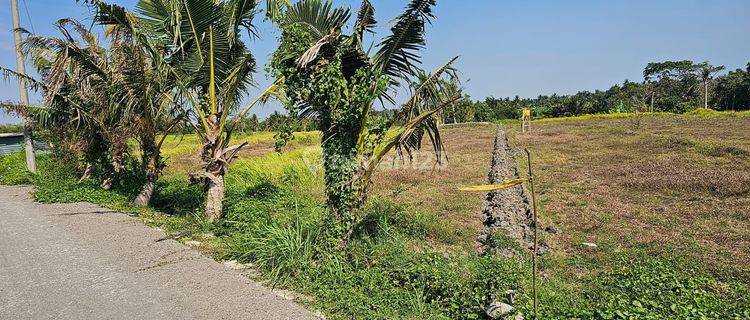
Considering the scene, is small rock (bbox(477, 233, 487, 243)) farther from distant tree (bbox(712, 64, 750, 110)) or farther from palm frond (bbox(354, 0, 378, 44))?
distant tree (bbox(712, 64, 750, 110))

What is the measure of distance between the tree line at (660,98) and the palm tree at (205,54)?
3758 centimetres

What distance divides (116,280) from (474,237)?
4720mm

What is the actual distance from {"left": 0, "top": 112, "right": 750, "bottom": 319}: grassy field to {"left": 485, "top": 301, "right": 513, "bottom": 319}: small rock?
0.13 meters

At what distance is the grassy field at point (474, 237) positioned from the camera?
13.3ft

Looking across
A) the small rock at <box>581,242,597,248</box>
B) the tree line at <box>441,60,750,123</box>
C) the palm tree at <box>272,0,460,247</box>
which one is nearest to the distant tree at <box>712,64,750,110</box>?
the tree line at <box>441,60,750,123</box>

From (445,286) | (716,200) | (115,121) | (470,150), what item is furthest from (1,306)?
(470,150)

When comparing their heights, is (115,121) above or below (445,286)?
above

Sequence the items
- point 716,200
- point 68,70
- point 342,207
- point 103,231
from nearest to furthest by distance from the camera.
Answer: point 342,207 → point 103,231 → point 716,200 → point 68,70

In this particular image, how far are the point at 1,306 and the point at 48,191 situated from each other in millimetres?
6800

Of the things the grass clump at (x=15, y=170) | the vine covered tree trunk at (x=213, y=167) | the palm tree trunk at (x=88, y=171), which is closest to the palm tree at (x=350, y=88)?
the vine covered tree trunk at (x=213, y=167)

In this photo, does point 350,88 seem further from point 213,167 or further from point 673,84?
point 673,84

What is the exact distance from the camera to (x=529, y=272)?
16.1 ft

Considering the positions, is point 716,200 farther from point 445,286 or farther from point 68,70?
point 68,70

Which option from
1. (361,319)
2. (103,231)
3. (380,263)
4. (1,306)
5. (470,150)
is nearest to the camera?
(361,319)
